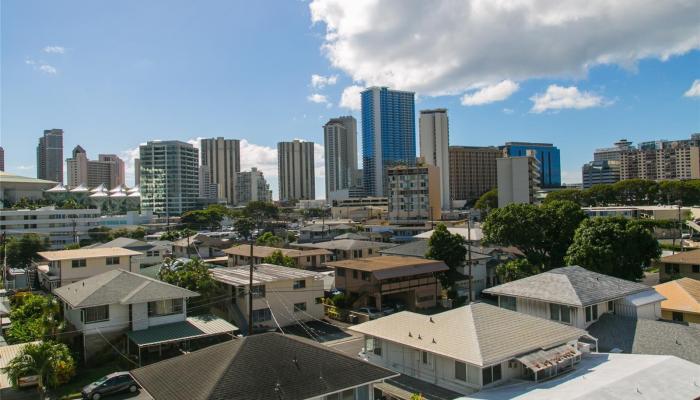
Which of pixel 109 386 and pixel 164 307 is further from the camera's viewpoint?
pixel 164 307

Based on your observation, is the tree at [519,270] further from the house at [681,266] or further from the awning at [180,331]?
the awning at [180,331]

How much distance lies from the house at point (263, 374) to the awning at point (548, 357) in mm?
6039

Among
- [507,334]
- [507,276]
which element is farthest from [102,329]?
[507,276]

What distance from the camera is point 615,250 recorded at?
36906 mm

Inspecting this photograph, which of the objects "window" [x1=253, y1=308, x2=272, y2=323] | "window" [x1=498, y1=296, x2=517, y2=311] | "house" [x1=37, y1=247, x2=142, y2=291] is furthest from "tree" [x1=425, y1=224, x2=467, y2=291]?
"house" [x1=37, y1=247, x2=142, y2=291]

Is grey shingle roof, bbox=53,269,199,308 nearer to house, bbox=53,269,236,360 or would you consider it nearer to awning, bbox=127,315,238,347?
house, bbox=53,269,236,360

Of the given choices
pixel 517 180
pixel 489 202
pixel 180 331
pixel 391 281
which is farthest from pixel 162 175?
pixel 180 331

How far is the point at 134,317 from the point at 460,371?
17.1 m

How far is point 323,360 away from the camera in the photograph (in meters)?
16.4

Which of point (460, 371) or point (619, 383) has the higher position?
point (619, 383)

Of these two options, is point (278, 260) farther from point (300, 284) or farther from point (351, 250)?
point (351, 250)

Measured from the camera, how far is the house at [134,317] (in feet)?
81.6

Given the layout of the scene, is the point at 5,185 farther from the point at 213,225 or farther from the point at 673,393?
the point at 673,393

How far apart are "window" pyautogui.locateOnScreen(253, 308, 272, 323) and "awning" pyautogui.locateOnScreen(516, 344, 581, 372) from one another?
58.9ft
